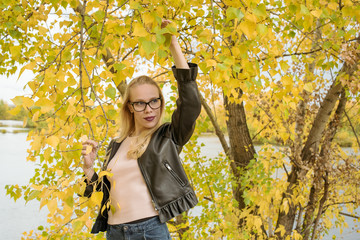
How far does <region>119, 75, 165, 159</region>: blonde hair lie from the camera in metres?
1.50

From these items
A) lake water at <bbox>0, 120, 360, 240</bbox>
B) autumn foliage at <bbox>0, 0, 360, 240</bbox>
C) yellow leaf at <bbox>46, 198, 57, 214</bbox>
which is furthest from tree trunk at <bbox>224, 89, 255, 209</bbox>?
A: yellow leaf at <bbox>46, 198, 57, 214</bbox>

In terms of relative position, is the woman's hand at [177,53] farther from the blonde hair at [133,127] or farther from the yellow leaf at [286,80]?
the yellow leaf at [286,80]

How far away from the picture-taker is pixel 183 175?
151 centimetres

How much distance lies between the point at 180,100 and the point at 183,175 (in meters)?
0.37

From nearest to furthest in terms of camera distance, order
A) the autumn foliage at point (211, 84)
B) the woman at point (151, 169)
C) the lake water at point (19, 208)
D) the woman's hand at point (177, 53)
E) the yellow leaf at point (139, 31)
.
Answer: the yellow leaf at point (139, 31) → the autumn foliage at point (211, 84) → the woman's hand at point (177, 53) → the woman at point (151, 169) → the lake water at point (19, 208)

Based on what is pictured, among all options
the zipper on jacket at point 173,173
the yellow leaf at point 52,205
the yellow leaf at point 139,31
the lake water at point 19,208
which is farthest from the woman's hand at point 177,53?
the lake water at point 19,208

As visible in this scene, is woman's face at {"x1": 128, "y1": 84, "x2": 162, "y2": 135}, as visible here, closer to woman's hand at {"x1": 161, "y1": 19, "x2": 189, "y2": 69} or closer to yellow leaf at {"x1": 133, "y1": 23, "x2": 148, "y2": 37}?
woman's hand at {"x1": 161, "y1": 19, "x2": 189, "y2": 69}

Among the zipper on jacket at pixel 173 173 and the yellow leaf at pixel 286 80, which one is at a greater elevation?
the yellow leaf at pixel 286 80

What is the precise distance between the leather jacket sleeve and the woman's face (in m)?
0.15

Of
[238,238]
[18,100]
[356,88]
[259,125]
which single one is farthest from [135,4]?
[259,125]

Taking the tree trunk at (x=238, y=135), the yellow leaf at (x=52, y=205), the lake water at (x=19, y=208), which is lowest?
the lake water at (x=19, y=208)

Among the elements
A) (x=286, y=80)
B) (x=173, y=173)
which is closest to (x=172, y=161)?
(x=173, y=173)

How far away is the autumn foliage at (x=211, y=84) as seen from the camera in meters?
1.12

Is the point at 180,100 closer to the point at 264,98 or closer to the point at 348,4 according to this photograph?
the point at 348,4
